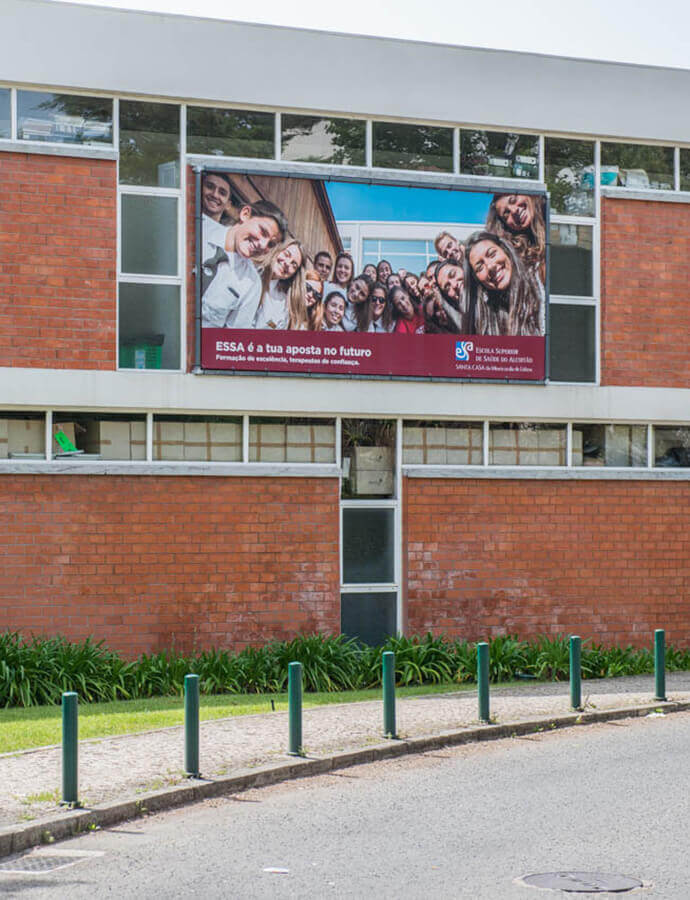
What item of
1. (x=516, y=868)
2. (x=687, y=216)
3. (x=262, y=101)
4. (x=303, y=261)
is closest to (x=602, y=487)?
(x=687, y=216)

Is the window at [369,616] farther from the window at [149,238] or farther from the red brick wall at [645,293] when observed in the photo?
the red brick wall at [645,293]

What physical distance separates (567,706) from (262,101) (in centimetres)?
924

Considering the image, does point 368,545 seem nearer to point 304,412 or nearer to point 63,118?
point 304,412

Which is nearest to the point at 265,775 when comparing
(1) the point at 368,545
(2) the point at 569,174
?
(1) the point at 368,545

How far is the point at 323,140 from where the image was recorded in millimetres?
18203

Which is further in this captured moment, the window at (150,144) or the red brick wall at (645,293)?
the red brick wall at (645,293)

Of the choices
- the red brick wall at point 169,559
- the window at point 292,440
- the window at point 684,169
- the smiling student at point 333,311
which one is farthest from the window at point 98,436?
the window at point 684,169

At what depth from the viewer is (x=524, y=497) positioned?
742 inches

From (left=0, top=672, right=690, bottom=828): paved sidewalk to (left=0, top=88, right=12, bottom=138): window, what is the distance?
8.59 metres

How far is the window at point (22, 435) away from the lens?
1684 cm

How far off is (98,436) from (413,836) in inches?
396

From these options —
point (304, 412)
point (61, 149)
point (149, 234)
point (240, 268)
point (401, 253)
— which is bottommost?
point (304, 412)

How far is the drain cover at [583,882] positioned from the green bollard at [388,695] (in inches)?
180

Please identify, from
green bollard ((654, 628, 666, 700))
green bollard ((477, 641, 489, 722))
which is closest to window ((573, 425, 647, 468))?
green bollard ((654, 628, 666, 700))
